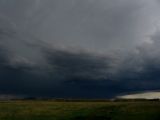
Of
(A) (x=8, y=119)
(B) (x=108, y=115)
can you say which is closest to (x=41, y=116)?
(A) (x=8, y=119)

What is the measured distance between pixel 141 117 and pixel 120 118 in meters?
3.92

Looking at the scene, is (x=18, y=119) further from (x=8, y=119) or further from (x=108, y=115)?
(x=108, y=115)

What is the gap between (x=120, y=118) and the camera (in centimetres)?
6262

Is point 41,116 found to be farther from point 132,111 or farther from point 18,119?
point 132,111

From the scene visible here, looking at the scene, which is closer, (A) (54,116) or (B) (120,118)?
(B) (120,118)

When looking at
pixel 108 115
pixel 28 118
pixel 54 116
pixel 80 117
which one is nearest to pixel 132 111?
pixel 108 115

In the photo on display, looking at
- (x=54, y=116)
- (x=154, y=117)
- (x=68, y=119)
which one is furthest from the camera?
(x=54, y=116)

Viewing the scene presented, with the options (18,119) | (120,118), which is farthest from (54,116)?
(120,118)

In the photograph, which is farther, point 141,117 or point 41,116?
point 41,116

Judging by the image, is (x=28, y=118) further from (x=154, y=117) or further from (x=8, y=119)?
(x=154, y=117)

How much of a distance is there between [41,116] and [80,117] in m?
9.19

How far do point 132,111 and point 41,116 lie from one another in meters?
19.2

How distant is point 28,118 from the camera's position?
2704 inches

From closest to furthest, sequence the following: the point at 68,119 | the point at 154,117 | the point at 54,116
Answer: the point at 154,117, the point at 68,119, the point at 54,116
